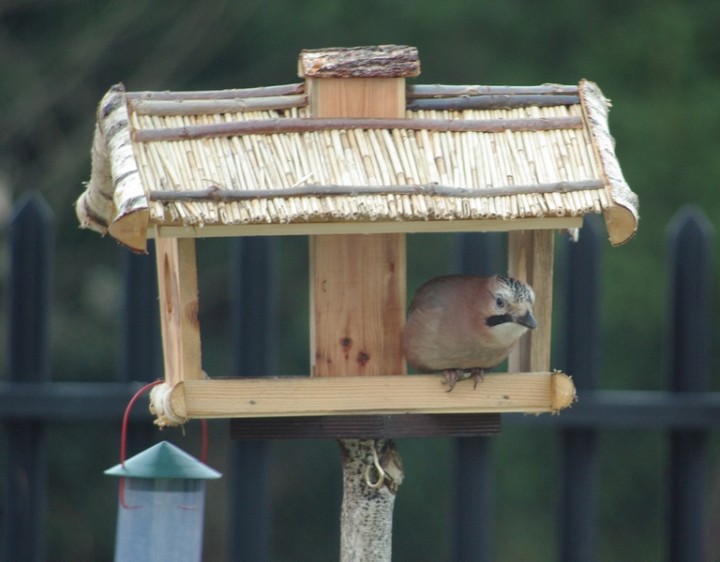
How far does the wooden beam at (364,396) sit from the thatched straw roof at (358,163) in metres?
0.40

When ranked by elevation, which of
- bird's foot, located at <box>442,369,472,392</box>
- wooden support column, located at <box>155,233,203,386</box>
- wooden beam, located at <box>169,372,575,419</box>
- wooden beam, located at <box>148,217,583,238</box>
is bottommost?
wooden beam, located at <box>169,372,575,419</box>

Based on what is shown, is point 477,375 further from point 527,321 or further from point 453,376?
point 527,321

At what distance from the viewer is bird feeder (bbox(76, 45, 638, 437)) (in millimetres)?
2908

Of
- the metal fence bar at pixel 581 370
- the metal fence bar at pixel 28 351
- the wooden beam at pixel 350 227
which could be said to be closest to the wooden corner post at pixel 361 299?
the wooden beam at pixel 350 227

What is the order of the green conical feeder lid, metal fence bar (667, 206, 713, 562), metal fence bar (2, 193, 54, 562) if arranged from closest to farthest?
the green conical feeder lid < metal fence bar (2, 193, 54, 562) < metal fence bar (667, 206, 713, 562)

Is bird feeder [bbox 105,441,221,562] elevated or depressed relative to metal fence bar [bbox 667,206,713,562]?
depressed

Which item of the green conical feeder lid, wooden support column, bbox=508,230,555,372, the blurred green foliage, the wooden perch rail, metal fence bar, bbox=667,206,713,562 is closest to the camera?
the green conical feeder lid

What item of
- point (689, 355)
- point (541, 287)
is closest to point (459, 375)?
point (541, 287)

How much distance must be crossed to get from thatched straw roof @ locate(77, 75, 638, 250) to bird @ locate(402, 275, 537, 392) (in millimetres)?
299

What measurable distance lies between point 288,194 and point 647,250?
505 cm

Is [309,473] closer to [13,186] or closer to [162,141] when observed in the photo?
[13,186]

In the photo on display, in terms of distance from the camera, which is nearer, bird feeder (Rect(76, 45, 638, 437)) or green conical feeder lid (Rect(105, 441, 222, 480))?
green conical feeder lid (Rect(105, 441, 222, 480))

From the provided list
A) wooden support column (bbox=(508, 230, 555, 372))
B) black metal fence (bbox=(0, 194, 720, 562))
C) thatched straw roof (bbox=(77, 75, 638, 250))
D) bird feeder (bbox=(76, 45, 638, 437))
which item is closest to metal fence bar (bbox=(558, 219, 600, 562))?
black metal fence (bbox=(0, 194, 720, 562))

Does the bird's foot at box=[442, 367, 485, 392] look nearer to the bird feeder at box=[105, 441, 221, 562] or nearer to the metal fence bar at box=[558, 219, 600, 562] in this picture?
the bird feeder at box=[105, 441, 221, 562]
